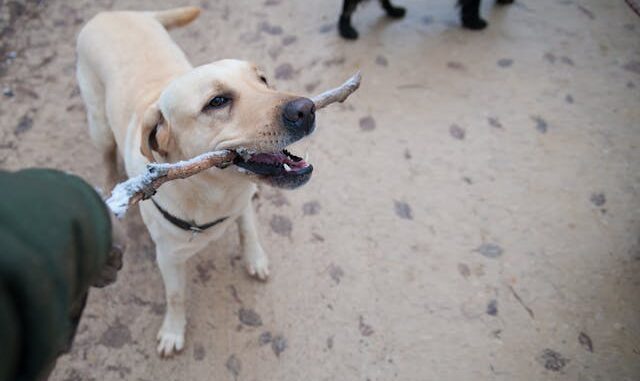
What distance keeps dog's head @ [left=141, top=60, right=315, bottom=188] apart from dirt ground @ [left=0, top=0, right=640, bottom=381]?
1.15 meters

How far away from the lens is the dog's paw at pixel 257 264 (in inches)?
109

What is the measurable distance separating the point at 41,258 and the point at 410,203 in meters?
2.45

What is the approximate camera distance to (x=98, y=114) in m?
2.80

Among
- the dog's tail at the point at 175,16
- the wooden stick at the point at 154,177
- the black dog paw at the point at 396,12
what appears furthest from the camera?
the black dog paw at the point at 396,12

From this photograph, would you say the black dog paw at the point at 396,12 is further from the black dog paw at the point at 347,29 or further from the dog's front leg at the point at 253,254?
the dog's front leg at the point at 253,254

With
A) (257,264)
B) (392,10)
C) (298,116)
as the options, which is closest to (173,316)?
(257,264)

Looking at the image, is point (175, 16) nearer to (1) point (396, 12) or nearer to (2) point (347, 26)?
(2) point (347, 26)

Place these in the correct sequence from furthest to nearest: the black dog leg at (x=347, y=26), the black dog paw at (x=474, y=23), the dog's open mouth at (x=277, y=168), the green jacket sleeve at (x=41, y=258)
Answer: the black dog paw at (x=474, y=23) → the black dog leg at (x=347, y=26) → the dog's open mouth at (x=277, y=168) → the green jacket sleeve at (x=41, y=258)

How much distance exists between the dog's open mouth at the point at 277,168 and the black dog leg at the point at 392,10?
282 cm

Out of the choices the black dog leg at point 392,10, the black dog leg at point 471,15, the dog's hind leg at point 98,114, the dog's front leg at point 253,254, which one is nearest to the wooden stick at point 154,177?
the dog's front leg at point 253,254

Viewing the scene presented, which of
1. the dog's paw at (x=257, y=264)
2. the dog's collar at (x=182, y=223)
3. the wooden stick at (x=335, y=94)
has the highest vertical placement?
the wooden stick at (x=335, y=94)

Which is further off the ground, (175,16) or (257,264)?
(175,16)

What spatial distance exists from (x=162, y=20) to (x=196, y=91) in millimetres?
1293

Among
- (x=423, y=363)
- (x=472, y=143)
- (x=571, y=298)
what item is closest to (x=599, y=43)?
(x=472, y=143)
